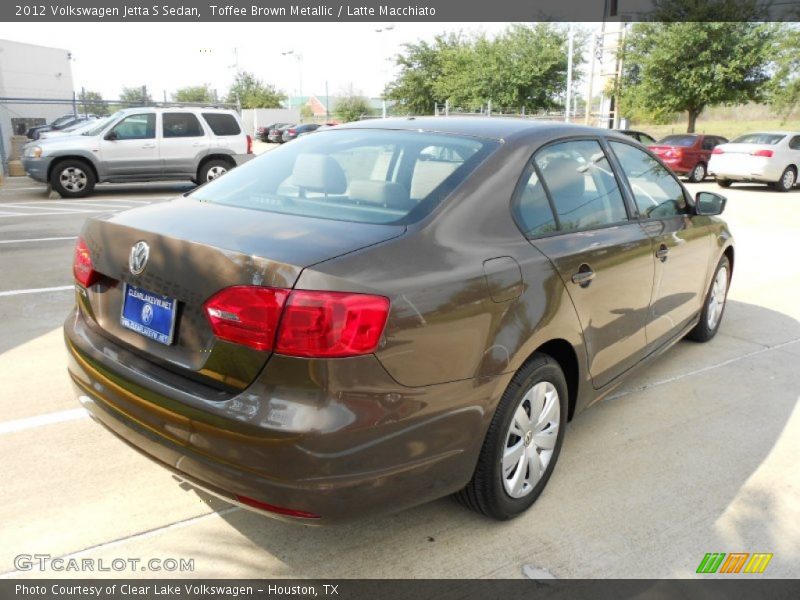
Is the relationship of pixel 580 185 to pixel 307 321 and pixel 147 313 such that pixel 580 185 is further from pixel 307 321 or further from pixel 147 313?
pixel 147 313

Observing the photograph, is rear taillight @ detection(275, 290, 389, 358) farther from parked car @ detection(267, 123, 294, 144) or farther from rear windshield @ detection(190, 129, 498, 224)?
parked car @ detection(267, 123, 294, 144)

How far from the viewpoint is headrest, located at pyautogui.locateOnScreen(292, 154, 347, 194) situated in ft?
9.74

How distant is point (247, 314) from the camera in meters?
2.08

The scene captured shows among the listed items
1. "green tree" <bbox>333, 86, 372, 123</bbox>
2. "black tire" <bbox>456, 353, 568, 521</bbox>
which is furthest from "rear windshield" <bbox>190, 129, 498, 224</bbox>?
"green tree" <bbox>333, 86, 372, 123</bbox>

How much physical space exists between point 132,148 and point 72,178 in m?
1.34

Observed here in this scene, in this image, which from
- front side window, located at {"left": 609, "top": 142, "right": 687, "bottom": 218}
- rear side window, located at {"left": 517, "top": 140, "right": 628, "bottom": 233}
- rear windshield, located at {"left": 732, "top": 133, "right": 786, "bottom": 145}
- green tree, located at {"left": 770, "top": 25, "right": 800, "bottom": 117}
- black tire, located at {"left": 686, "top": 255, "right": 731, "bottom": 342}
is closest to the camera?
rear side window, located at {"left": 517, "top": 140, "right": 628, "bottom": 233}

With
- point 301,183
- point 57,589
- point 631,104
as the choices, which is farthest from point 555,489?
point 631,104

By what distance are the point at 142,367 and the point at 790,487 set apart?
307 cm

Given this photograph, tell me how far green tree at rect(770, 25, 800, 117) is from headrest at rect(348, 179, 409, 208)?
26463mm

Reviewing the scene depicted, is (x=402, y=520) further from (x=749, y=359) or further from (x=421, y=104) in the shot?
(x=421, y=104)

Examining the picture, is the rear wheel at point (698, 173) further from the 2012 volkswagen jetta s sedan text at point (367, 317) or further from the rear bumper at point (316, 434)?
the rear bumper at point (316, 434)

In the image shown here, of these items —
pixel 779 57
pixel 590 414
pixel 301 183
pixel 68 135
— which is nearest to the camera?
pixel 301 183

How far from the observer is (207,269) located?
7.21ft

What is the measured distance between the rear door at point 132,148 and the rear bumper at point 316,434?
12.6 m
